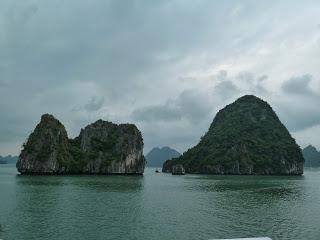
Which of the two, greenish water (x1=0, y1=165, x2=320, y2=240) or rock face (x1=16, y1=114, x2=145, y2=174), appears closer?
greenish water (x1=0, y1=165, x2=320, y2=240)

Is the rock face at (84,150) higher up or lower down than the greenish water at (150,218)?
higher up

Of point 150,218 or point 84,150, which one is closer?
point 150,218

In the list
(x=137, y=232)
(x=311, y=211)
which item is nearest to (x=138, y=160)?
(x=311, y=211)

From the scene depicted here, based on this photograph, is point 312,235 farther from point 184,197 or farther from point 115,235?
point 184,197

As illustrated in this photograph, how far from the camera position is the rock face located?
15462 centimetres

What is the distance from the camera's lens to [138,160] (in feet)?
584

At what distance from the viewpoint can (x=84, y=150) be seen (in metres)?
175

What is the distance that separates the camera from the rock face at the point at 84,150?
15462cm

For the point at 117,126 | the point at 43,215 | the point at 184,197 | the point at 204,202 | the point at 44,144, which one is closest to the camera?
the point at 43,215

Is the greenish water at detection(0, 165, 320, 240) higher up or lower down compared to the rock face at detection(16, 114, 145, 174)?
lower down

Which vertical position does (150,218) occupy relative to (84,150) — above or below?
below

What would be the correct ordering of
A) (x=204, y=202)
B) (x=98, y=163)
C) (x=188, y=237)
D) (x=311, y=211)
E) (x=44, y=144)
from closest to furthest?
(x=188, y=237) → (x=311, y=211) → (x=204, y=202) → (x=44, y=144) → (x=98, y=163)

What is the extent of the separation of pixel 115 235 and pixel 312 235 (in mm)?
18067

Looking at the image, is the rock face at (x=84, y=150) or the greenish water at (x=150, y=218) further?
the rock face at (x=84, y=150)
